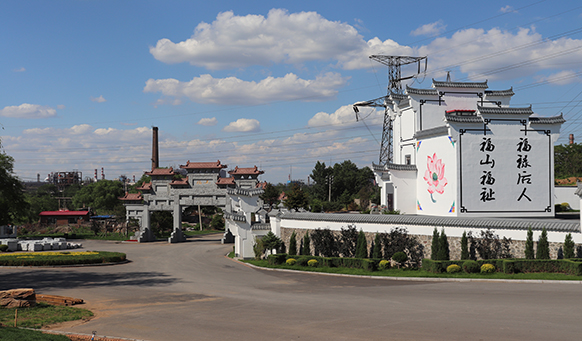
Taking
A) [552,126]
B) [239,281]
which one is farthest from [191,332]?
[552,126]

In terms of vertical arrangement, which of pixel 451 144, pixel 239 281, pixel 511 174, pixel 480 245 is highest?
pixel 451 144

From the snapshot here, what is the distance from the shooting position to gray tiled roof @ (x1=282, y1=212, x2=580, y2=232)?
23295 millimetres

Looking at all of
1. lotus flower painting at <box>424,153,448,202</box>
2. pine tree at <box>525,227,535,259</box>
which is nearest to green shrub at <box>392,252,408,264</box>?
pine tree at <box>525,227,535,259</box>

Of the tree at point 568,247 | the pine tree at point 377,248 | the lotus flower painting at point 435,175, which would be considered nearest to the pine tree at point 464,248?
the tree at point 568,247

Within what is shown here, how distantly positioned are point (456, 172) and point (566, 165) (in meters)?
57.8

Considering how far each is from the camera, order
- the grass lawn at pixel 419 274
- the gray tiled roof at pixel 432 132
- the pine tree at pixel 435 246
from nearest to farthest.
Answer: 1. the grass lawn at pixel 419 274
2. the pine tree at pixel 435 246
3. the gray tiled roof at pixel 432 132

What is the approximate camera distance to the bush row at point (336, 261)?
1069 inches

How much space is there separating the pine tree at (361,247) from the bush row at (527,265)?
5.40 m

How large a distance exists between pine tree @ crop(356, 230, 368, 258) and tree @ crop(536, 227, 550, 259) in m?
10.3

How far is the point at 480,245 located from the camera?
25484mm

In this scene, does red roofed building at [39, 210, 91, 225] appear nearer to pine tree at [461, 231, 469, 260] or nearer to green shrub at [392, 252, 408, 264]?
green shrub at [392, 252, 408, 264]

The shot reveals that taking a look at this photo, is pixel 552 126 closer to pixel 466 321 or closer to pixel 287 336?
pixel 466 321

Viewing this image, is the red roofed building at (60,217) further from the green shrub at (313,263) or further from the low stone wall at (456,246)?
the green shrub at (313,263)

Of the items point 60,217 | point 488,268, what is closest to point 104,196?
point 60,217
